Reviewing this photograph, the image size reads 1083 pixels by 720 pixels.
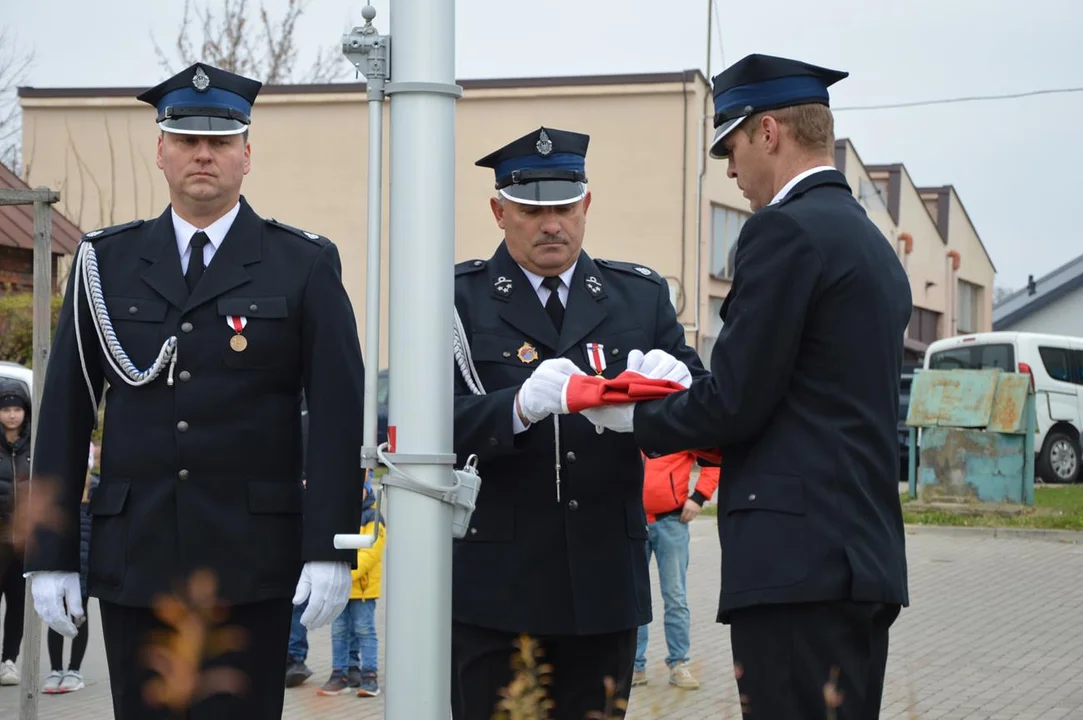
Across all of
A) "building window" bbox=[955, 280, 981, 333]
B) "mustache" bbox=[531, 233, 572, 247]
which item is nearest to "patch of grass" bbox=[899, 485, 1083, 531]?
"mustache" bbox=[531, 233, 572, 247]

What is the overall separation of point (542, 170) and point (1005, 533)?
42.3 feet

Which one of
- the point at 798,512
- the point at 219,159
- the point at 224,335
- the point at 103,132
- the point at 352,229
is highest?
the point at 103,132

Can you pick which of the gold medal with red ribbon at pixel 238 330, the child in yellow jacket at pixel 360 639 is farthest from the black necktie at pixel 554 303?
the child in yellow jacket at pixel 360 639

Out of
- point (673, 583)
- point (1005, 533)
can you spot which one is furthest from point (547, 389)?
point (1005, 533)

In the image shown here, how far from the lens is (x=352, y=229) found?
32281 millimetres

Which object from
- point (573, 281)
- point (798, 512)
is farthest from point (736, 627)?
point (573, 281)

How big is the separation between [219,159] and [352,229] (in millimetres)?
28697

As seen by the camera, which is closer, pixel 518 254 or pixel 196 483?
pixel 196 483

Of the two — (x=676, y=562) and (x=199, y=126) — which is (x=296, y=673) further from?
(x=199, y=126)

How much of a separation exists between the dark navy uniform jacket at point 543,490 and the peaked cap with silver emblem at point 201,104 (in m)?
0.78

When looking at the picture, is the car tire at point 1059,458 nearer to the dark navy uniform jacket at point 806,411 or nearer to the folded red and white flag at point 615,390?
the folded red and white flag at point 615,390

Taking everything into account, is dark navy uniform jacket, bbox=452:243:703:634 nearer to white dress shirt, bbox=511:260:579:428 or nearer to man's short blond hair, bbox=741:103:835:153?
white dress shirt, bbox=511:260:579:428

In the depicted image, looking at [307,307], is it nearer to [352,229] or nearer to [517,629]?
[517,629]

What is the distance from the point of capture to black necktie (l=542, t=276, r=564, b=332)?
13.9 ft
